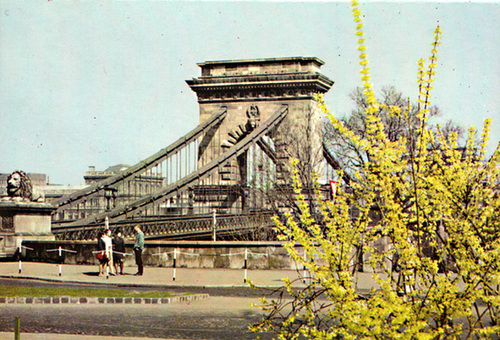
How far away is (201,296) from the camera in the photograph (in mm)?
15797

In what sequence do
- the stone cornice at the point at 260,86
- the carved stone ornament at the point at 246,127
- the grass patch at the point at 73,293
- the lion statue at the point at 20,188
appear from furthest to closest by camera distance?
the carved stone ornament at the point at 246,127, the stone cornice at the point at 260,86, the lion statue at the point at 20,188, the grass patch at the point at 73,293

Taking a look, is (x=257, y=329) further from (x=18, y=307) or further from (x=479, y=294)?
(x=18, y=307)

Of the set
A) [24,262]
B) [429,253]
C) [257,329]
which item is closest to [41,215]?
[24,262]

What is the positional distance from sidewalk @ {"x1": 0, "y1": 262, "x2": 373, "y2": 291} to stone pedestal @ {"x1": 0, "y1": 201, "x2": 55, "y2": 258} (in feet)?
6.54

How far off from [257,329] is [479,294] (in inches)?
78.3

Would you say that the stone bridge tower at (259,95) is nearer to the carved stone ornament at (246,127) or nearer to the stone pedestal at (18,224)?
the carved stone ornament at (246,127)

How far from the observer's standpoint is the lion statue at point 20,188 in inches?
1021

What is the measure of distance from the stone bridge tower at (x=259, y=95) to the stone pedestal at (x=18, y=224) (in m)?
19.7

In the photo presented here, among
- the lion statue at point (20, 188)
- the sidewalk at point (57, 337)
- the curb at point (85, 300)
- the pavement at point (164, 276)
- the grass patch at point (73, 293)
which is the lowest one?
the sidewalk at point (57, 337)

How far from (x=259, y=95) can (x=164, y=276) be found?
91.8 feet

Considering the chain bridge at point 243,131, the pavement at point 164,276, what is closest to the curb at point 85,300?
the pavement at point 164,276

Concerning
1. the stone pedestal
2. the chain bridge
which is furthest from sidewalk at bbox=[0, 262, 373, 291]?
the chain bridge

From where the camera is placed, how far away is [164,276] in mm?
20688

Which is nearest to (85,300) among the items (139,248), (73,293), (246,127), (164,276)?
(73,293)
